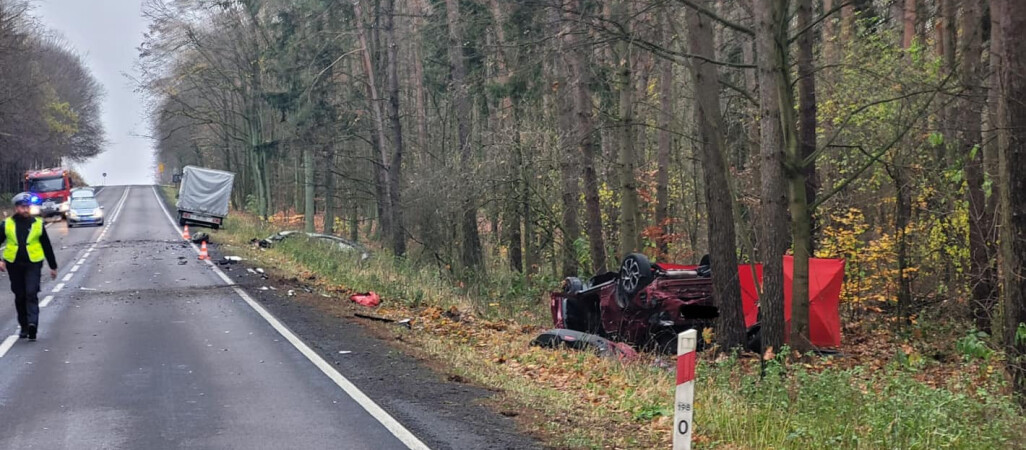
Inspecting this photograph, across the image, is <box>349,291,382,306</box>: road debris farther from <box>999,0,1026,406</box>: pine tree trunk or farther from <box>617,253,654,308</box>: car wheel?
<box>999,0,1026,406</box>: pine tree trunk

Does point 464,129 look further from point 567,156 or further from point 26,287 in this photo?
point 26,287

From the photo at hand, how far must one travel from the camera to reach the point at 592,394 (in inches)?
394

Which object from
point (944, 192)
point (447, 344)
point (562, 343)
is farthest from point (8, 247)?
point (944, 192)

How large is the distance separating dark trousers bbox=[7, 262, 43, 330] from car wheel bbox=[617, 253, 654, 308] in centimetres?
827

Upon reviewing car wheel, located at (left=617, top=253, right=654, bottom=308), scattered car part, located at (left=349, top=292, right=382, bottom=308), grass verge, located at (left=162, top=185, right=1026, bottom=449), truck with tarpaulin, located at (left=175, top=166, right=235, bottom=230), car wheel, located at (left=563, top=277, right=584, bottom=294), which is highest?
truck with tarpaulin, located at (left=175, top=166, right=235, bottom=230)

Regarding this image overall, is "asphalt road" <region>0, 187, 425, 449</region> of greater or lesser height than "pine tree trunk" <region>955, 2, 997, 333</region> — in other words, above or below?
below

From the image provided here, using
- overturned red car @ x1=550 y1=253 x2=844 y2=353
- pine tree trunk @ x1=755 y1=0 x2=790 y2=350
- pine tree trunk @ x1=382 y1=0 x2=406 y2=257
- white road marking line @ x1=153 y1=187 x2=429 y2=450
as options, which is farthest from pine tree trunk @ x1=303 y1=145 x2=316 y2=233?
pine tree trunk @ x1=755 y1=0 x2=790 y2=350

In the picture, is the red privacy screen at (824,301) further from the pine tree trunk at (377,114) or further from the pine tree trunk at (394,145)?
the pine tree trunk at (377,114)

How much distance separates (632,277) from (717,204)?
1.73 meters

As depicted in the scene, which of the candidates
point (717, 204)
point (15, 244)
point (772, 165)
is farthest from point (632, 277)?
point (15, 244)

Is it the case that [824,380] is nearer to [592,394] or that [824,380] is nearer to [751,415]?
[751,415]

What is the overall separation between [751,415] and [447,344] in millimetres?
6035

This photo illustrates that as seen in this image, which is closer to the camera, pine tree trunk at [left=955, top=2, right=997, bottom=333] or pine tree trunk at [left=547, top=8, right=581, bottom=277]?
pine tree trunk at [left=955, top=2, right=997, bottom=333]

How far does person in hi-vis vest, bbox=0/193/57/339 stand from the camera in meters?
12.7
